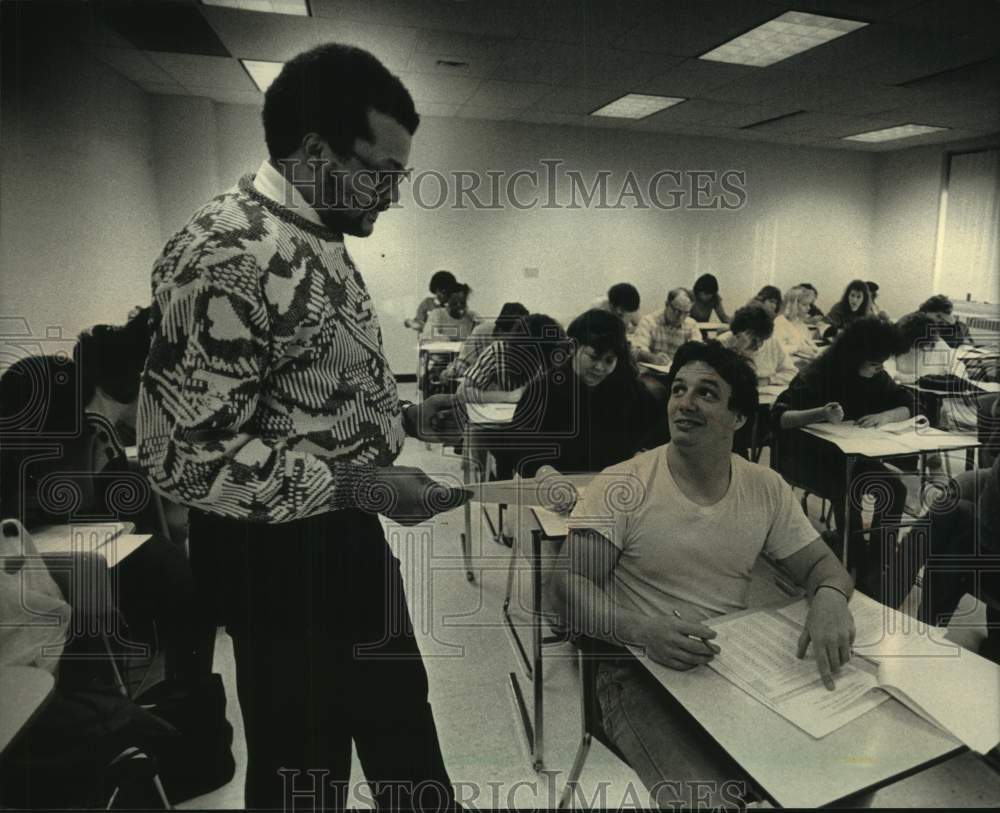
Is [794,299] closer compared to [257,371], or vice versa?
[257,371]

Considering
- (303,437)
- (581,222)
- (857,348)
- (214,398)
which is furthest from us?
(857,348)

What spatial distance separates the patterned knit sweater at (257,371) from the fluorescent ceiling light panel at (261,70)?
24cm

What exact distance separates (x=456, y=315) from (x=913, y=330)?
1326mm

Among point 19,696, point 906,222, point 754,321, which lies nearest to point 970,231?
point 906,222

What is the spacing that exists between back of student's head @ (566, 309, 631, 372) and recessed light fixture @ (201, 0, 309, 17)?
1.05 meters

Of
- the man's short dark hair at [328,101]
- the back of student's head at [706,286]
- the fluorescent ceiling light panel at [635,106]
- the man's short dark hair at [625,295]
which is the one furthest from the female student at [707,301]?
the man's short dark hair at [328,101]

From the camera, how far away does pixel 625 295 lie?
1760mm

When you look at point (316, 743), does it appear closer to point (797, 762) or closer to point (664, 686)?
point (664, 686)

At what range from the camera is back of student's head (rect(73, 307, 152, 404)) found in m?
1.00

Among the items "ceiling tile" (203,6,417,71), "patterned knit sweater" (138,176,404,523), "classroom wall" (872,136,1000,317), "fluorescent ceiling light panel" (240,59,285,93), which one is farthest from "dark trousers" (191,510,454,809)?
"classroom wall" (872,136,1000,317)

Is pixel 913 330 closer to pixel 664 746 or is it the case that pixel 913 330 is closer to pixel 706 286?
pixel 706 286

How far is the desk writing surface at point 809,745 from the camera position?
2.73 feet

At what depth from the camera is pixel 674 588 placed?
4.45 ft

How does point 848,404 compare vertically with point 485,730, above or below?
above
